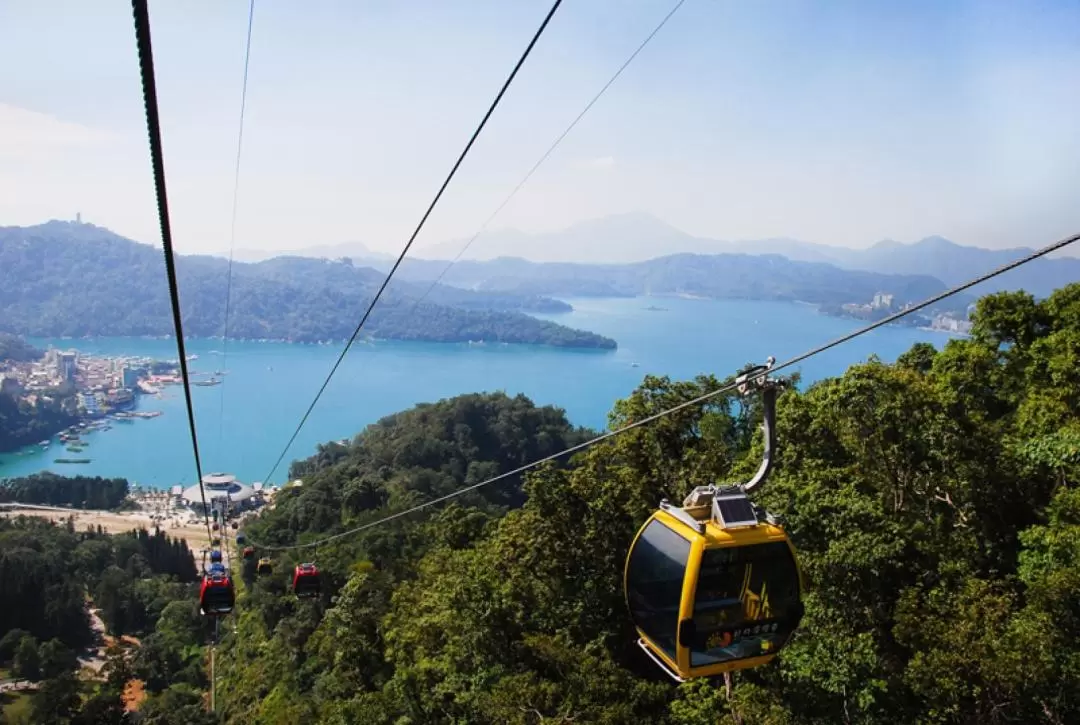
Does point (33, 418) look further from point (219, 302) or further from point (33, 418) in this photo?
point (219, 302)

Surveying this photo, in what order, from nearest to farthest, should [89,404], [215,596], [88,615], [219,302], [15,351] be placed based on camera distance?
[215,596]
[88,615]
[89,404]
[15,351]
[219,302]

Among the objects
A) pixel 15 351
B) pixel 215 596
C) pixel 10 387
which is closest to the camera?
pixel 215 596

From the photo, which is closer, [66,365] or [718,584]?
[718,584]

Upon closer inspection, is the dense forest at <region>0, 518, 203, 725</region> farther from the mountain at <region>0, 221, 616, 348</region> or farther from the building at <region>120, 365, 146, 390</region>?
the mountain at <region>0, 221, 616, 348</region>

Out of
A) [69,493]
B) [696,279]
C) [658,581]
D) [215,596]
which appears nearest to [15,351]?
[69,493]

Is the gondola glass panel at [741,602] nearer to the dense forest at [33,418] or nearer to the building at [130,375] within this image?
the dense forest at [33,418]

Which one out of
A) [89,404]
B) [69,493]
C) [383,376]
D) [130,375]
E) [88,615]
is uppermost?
[383,376]

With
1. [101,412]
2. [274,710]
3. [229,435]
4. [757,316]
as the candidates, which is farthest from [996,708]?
[757,316]

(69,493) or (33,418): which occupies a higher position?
(33,418)
